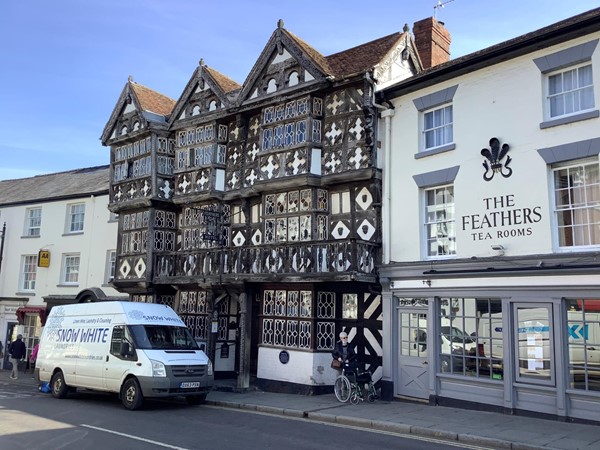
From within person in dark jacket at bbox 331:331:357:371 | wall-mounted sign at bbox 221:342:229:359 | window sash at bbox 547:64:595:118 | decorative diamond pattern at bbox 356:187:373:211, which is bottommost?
wall-mounted sign at bbox 221:342:229:359

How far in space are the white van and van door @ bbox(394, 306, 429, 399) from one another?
492 cm

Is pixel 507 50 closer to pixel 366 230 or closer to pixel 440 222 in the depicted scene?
pixel 440 222

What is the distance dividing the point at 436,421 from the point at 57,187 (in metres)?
23.8

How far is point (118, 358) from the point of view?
14.1 m

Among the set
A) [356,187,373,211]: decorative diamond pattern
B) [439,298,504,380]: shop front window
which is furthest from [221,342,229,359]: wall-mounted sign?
[439,298,504,380]: shop front window

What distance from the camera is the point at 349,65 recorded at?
16.8 m

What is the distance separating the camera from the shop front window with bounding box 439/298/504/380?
12.6m

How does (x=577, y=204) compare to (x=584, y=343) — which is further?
(x=577, y=204)

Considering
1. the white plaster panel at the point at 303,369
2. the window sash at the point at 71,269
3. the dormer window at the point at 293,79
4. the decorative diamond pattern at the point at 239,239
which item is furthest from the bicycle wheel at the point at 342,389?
the window sash at the point at 71,269

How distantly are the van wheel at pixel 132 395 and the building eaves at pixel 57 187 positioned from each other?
1311cm

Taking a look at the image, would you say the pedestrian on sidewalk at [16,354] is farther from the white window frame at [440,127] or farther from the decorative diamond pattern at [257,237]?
the white window frame at [440,127]

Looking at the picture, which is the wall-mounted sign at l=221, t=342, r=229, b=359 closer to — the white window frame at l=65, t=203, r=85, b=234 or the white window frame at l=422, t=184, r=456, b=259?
the white window frame at l=422, t=184, r=456, b=259

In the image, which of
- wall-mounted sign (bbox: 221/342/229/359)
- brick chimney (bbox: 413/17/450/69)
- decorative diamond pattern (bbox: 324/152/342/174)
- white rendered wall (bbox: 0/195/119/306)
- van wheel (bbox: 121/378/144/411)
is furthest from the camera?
white rendered wall (bbox: 0/195/119/306)

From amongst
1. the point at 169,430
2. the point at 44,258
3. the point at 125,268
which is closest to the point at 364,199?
the point at 169,430
